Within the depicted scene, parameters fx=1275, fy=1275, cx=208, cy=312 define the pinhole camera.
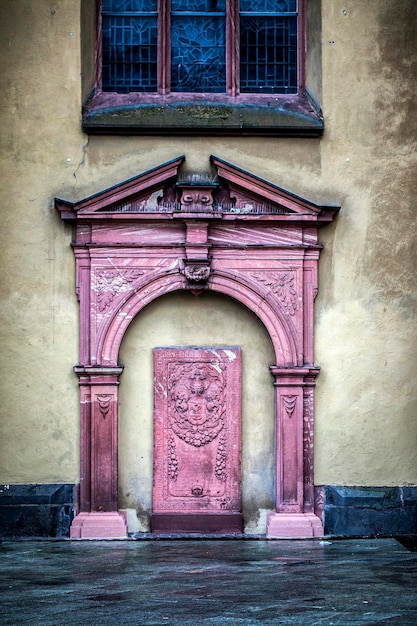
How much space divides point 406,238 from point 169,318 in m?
2.66

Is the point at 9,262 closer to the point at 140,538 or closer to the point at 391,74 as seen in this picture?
the point at 140,538

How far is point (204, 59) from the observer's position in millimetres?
13836

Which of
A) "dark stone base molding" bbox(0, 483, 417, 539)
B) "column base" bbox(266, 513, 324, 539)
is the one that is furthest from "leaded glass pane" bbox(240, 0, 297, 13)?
"column base" bbox(266, 513, 324, 539)

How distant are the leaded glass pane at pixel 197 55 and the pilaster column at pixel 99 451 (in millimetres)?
3211

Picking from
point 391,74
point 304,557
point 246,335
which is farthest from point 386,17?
point 304,557

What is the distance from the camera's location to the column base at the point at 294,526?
13.4m

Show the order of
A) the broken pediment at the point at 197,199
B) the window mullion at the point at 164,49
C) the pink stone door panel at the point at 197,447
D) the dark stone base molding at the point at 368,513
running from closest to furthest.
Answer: the broken pediment at the point at 197,199 → the dark stone base molding at the point at 368,513 → the pink stone door panel at the point at 197,447 → the window mullion at the point at 164,49

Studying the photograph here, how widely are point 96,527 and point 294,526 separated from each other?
207cm

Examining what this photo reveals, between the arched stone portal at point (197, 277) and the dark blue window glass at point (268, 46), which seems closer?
the arched stone portal at point (197, 277)

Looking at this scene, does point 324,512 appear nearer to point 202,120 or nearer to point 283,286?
point 283,286

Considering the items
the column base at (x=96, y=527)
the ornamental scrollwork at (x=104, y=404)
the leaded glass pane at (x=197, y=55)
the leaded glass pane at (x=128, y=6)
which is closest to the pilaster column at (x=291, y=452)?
the column base at (x=96, y=527)

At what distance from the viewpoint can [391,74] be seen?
1350 cm

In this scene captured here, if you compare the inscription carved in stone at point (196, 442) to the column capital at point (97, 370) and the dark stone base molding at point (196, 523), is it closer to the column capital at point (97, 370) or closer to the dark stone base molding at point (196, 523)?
the dark stone base molding at point (196, 523)

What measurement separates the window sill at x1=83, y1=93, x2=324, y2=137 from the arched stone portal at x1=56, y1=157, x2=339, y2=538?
456 millimetres
